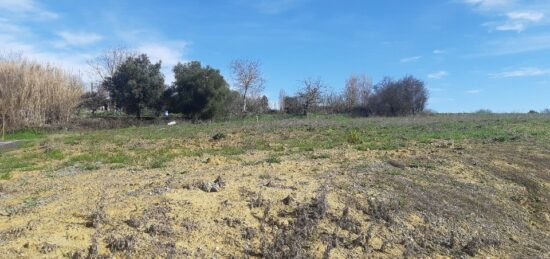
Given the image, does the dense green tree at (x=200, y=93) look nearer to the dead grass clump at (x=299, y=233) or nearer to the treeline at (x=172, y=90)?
the treeline at (x=172, y=90)

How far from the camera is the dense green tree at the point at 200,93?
30844 mm

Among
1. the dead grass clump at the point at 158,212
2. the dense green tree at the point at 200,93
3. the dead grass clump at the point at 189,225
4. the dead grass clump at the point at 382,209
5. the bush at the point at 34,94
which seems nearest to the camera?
the dead grass clump at the point at 189,225

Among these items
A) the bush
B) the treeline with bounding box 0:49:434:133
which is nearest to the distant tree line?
the treeline with bounding box 0:49:434:133

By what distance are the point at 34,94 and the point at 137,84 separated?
7241 mm

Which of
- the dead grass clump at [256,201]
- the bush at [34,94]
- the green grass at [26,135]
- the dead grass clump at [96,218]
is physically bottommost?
the green grass at [26,135]

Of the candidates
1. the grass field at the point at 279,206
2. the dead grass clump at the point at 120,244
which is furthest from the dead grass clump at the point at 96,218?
the dead grass clump at the point at 120,244

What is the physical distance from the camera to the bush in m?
24.2

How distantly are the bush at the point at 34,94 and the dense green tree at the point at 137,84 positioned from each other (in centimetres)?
346

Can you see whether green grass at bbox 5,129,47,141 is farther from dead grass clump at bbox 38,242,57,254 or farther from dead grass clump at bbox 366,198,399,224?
dead grass clump at bbox 366,198,399,224

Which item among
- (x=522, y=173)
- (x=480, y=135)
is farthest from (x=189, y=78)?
(x=522, y=173)

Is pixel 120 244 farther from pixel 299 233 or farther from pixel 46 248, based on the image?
pixel 299 233

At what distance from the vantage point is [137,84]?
3120 cm

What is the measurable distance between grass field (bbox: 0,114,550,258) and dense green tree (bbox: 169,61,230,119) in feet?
70.6

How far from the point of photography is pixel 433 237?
5301 millimetres
